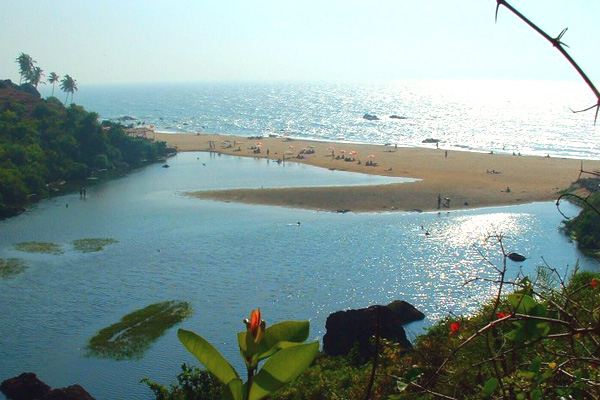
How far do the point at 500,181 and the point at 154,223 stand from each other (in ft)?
114

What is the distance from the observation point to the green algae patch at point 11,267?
34625 mm

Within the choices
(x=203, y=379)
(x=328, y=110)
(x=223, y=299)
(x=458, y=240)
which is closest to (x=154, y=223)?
(x=223, y=299)

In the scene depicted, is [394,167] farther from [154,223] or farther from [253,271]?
[253,271]

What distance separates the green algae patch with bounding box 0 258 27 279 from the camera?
114 feet

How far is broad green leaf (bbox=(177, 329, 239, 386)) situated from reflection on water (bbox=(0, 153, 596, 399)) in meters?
21.0

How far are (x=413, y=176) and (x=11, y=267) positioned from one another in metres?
40.8

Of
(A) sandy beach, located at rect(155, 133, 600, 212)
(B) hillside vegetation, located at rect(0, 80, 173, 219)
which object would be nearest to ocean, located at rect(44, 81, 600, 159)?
(A) sandy beach, located at rect(155, 133, 600, 212)

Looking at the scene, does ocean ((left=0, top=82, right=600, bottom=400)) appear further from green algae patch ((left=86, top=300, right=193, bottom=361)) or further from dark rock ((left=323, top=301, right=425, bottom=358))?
dark rock ((left=323, top=301, right=425, bottom=358))

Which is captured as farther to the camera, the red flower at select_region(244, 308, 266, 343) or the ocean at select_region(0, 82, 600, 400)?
the ocean at select_region(0, 82, 600, 400)

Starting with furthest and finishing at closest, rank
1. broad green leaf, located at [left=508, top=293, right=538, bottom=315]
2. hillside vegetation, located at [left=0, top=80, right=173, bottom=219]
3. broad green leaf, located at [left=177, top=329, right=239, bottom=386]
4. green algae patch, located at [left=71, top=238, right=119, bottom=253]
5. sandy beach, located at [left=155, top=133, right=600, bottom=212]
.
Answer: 1. hillside vegetation, located at [left=0, top=80, right=173, bottom=219]
2. sandy beach, located at [left=155, top=133, right=600, bottom=212]
3. green algae patch, located at [left=71, top=238, right=119, bottom=253]
4. broad green leaf, located at [left=508, top=293, right=538, bottom=315]
5. broad green leaf, located at [left=177, top=329, right=239, bottom=386]

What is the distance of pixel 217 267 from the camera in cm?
3644

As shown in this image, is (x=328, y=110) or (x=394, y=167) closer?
(x=394, y=167)

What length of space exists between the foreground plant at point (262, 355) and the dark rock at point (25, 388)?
22.7m

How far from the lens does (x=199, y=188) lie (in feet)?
195
